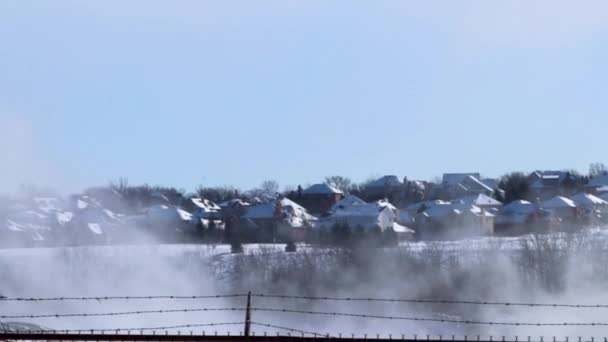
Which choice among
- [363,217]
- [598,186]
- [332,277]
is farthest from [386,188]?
[332,277]

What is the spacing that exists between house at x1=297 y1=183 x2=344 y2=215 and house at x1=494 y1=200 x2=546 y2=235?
15.0m

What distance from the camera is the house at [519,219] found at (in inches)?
A: 2820

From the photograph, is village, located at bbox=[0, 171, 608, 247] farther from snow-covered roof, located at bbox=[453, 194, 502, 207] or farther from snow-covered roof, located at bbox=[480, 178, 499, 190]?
snow-covered roof, located at bbox=[480, 178, 499, 190]

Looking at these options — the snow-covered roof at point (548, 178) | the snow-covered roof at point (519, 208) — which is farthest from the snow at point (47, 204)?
the snow-covered roof at point (548, 178)

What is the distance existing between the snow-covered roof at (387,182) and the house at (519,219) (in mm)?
17457

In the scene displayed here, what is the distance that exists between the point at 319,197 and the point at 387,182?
31.4ft

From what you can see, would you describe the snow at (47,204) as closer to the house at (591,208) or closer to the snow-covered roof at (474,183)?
the house at (591,208)

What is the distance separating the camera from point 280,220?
7225cm

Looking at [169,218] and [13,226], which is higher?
[13,226]

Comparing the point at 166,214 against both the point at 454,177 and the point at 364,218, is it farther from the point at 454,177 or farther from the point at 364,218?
the point at 454,177

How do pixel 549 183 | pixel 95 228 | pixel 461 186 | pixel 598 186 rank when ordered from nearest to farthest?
pixel 95 228, pixel 598 186, pixel 549 183, pixel 461 186

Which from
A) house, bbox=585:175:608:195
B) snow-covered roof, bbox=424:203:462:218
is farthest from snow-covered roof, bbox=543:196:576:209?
house, bbox=585:175:608:195

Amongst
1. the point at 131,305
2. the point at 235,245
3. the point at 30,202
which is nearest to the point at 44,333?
the point at 131,305

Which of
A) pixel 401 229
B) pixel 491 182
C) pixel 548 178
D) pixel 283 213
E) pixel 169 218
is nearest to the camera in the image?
pixel 401 229
